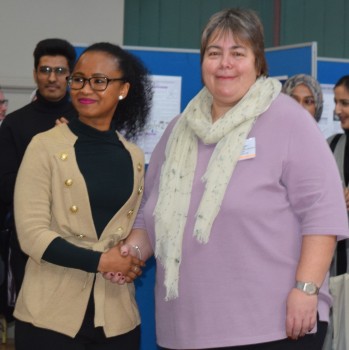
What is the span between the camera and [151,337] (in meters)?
3.80

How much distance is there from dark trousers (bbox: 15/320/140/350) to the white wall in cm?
465

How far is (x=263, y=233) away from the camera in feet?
6.27

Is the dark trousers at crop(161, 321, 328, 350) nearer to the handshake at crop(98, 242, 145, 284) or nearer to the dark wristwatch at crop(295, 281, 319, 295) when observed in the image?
the dark wristwatch at crop(295, 281, 319, 295)

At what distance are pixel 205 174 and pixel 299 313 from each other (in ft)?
1.48

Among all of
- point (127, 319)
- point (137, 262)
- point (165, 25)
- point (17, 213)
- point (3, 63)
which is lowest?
point (127, 319)

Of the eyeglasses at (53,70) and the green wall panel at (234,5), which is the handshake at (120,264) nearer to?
the eyeglasses at (53,70)

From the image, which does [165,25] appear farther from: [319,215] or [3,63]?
[319,215]

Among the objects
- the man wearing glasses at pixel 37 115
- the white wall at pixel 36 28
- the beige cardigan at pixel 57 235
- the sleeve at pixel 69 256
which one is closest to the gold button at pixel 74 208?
the beige cardigan at pixel 57 235

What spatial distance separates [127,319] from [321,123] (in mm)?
2923

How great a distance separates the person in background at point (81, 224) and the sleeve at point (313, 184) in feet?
1.71

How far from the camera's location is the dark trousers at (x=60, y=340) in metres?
2.00

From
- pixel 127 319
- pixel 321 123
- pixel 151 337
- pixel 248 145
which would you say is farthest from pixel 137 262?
pixel 321 123

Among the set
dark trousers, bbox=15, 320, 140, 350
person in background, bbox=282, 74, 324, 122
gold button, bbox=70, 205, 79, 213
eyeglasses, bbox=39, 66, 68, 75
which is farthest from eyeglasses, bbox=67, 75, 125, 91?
person in background, bbox=282, 74, 324, 122

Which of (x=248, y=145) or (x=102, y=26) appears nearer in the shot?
(x=248, y=145)
